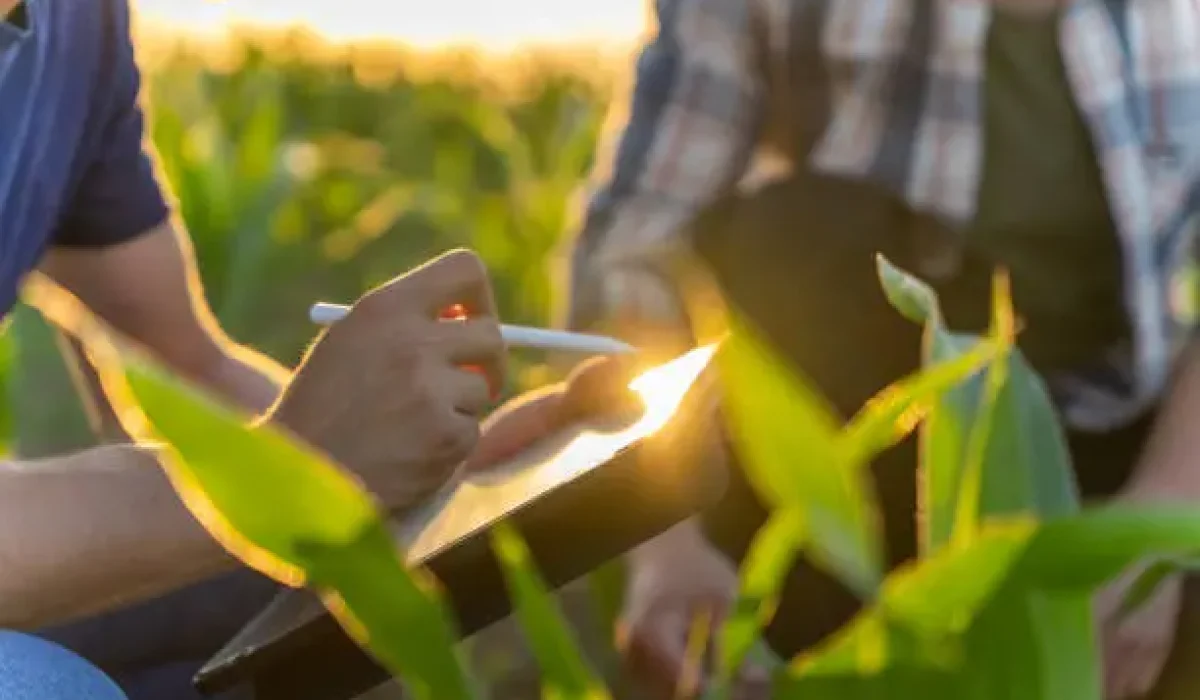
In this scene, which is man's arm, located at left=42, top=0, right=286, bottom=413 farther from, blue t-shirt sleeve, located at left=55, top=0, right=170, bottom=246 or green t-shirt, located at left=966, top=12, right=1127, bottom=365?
green t-shirt, located at left=966, top=12, right=1127, bottom=365

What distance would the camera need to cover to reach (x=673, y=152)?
99 cm

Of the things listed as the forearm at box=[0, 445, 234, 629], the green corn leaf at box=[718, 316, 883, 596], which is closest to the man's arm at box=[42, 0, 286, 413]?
the forearm at box=[0, 445, 234, 629]

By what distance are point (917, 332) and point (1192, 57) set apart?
224 mm

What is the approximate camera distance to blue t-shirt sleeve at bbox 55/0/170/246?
2.54 ft

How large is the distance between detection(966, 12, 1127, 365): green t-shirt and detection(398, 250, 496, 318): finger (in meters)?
0.48

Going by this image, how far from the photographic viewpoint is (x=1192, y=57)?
3.03 feet

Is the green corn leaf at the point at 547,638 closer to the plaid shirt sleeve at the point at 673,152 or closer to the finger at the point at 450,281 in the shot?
the finger at the point at 450,281

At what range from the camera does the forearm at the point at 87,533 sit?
46 centimetres

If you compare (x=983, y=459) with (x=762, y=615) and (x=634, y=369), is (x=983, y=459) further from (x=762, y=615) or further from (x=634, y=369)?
(x=634, y=369)

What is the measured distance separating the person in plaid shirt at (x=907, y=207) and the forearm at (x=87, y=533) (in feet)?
1.51

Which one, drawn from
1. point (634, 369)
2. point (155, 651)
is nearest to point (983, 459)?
point (634, 369)

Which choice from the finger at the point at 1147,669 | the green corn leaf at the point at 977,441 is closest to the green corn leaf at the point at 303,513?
the green corn leaf at the point at 977,441

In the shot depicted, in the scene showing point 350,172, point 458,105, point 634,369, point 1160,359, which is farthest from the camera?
point 458,105

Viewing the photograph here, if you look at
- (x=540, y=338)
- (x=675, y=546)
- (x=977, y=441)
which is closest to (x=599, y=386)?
(x=540, y=338)
